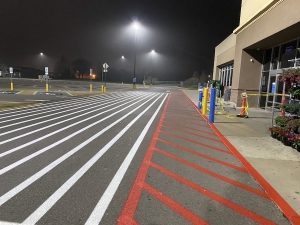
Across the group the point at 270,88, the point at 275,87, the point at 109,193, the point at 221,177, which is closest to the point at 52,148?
the point at 109,193

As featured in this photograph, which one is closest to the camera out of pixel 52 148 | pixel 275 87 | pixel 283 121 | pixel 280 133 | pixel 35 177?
pixel 35 177

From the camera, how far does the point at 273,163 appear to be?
5.32m

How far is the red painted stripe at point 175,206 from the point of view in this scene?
3131 mm

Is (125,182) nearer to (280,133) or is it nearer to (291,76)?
(280,133)

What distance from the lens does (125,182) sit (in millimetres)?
4184

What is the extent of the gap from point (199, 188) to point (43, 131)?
225 inches

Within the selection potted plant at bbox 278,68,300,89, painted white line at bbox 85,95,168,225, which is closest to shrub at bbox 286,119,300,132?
potted plant at bbox 278,68,300,89

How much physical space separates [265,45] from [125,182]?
47.0ft

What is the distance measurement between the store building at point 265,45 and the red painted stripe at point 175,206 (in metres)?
9.33

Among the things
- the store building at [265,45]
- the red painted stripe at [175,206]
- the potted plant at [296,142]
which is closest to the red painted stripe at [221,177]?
the red painted stripe at [175,206]

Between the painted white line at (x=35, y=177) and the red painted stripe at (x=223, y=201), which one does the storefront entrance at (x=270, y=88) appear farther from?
the painted white line at (x=35, y=177)

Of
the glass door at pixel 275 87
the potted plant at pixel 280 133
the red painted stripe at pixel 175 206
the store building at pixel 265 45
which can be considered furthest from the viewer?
the glass door at pixel 275 87

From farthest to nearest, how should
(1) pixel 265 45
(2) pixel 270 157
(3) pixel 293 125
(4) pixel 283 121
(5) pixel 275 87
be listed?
(1) pixel 265 45 < (5) pixel 275 87 < (4) pixel 283 121 < (3) pixel 293 125 < (2) pixel 270 157

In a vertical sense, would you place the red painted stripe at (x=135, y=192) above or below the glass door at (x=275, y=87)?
below
